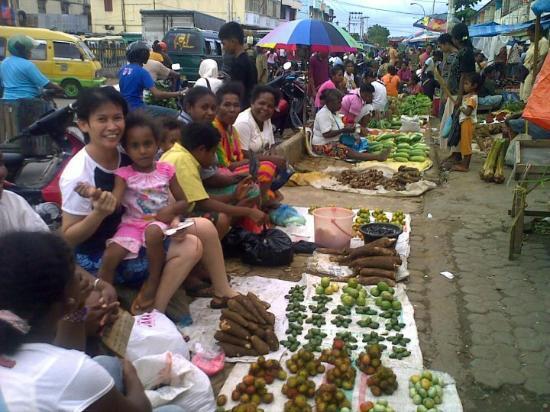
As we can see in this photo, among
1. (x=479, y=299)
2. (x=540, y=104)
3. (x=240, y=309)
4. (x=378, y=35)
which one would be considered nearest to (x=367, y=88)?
(x=540, y=104)

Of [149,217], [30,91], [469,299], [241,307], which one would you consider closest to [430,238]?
[469,299]

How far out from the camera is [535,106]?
4.74 meters

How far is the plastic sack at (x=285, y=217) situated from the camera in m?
5.73

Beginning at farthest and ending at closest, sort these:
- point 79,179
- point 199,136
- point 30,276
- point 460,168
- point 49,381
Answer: point 460,168 → point 199,136 → point 79,179 → point 30,276 → point 49,381

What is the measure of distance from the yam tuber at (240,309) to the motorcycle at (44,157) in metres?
1.52

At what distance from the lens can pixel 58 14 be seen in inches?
1553

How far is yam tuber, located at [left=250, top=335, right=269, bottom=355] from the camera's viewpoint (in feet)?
10.7

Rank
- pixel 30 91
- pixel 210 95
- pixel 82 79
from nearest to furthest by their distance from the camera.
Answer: pixel 210 95, pixel 30 91, pixel 82 79

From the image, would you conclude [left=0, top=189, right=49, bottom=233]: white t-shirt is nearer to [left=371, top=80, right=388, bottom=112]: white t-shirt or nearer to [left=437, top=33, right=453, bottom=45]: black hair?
[left=437, top=33, right=453, bottom=45]: black hair

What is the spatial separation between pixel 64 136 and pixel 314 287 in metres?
2.97

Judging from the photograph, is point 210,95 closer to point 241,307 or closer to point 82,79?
point 241,307

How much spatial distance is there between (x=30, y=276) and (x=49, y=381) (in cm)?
33

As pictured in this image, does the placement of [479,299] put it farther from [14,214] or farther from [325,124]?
[325,124]

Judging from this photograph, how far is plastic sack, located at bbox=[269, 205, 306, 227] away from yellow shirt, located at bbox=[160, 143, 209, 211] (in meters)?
1.84
